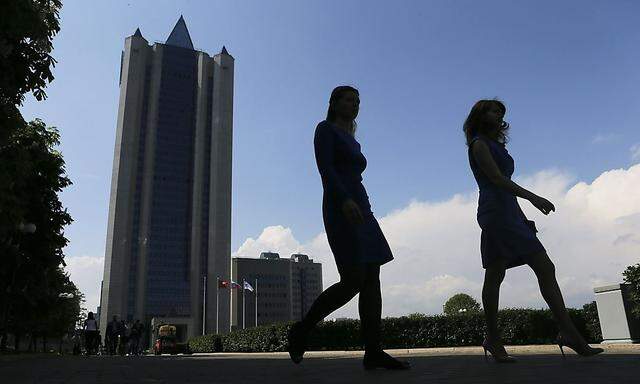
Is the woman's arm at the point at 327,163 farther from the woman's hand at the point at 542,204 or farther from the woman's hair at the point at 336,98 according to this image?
the woman's hand at the point at 542,204

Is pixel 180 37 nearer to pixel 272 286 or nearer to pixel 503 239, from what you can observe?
pixel 272 286

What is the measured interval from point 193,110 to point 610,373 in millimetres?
115755

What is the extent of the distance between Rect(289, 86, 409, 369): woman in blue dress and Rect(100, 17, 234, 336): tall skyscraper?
9903 centimetres

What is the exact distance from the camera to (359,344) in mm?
20203

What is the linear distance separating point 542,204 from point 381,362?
1.65 meters

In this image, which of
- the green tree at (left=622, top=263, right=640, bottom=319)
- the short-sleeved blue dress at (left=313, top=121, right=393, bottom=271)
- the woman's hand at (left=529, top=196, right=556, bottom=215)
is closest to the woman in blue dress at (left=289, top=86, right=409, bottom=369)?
the short-sleeved blue dress at (left=313, top=121, right=393, bottom=271)

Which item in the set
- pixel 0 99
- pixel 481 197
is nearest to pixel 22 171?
pixel 0 99

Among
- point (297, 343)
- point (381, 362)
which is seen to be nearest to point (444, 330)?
point (297, 343)

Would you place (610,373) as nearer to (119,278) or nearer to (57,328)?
(57,328)

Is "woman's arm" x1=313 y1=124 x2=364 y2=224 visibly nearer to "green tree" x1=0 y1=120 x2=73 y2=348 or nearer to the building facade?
"green tree" x1=0 y1=120 x2=73 y2=348

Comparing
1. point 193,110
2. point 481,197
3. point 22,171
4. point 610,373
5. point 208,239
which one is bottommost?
point 610,373

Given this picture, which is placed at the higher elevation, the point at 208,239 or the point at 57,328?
the point at 208,239

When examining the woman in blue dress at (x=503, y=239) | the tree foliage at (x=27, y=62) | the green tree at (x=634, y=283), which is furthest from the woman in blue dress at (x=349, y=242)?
the green tree at (x=634, y=283)

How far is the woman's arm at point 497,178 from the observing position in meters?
3.85
